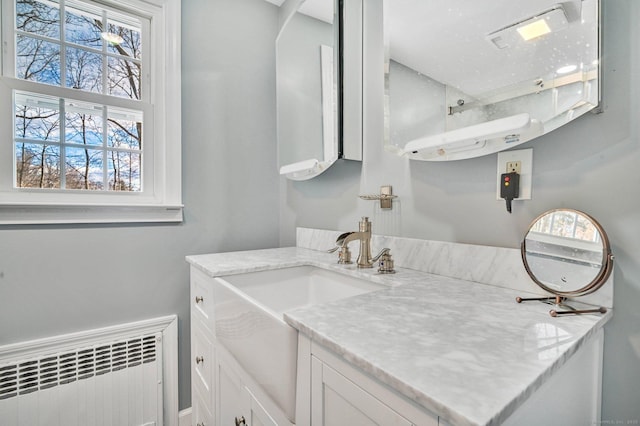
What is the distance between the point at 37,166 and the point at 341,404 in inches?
66.1

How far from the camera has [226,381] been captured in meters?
1.04

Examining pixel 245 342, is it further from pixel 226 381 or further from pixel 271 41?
pixel 271 41

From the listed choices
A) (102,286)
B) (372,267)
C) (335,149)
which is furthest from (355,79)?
(102,286)

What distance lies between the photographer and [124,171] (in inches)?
62.9

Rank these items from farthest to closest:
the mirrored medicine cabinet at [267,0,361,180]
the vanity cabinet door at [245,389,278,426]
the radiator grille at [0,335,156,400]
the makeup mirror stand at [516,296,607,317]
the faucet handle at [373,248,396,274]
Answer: the mirrored medicine cabinet at [267,0,361,180]
the radiator grille at [0,335,156,400]
the faucet handle at [373,248,396,274]
the vanity cabinet door at [245,389,278,426]
the makeup mirror stand at [516,296,607,317]

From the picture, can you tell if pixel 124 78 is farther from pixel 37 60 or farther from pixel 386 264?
pixel 386 264

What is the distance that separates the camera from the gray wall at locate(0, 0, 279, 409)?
52.9 inches

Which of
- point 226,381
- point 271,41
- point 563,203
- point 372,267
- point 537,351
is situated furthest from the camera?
point 271,41

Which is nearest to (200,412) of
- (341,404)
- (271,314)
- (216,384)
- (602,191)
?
(216,384)

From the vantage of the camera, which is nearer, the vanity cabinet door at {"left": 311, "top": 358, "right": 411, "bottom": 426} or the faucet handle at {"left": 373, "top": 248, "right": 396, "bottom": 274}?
the vanity cabinet door at {"left": 311, "top": 358, "right": 411, "bottom": 426}

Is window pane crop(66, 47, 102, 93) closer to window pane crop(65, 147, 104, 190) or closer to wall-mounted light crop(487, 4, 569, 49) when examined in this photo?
window pane crop(65, 147, 104, 190)

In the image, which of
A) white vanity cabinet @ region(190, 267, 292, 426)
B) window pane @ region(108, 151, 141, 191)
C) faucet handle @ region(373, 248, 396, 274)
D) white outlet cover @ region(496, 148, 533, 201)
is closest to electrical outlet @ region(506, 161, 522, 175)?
white outlet cover @ region(496, 148, 533, 201)

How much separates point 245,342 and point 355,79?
1.18 m

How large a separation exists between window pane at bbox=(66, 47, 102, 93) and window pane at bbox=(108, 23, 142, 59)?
105mm
